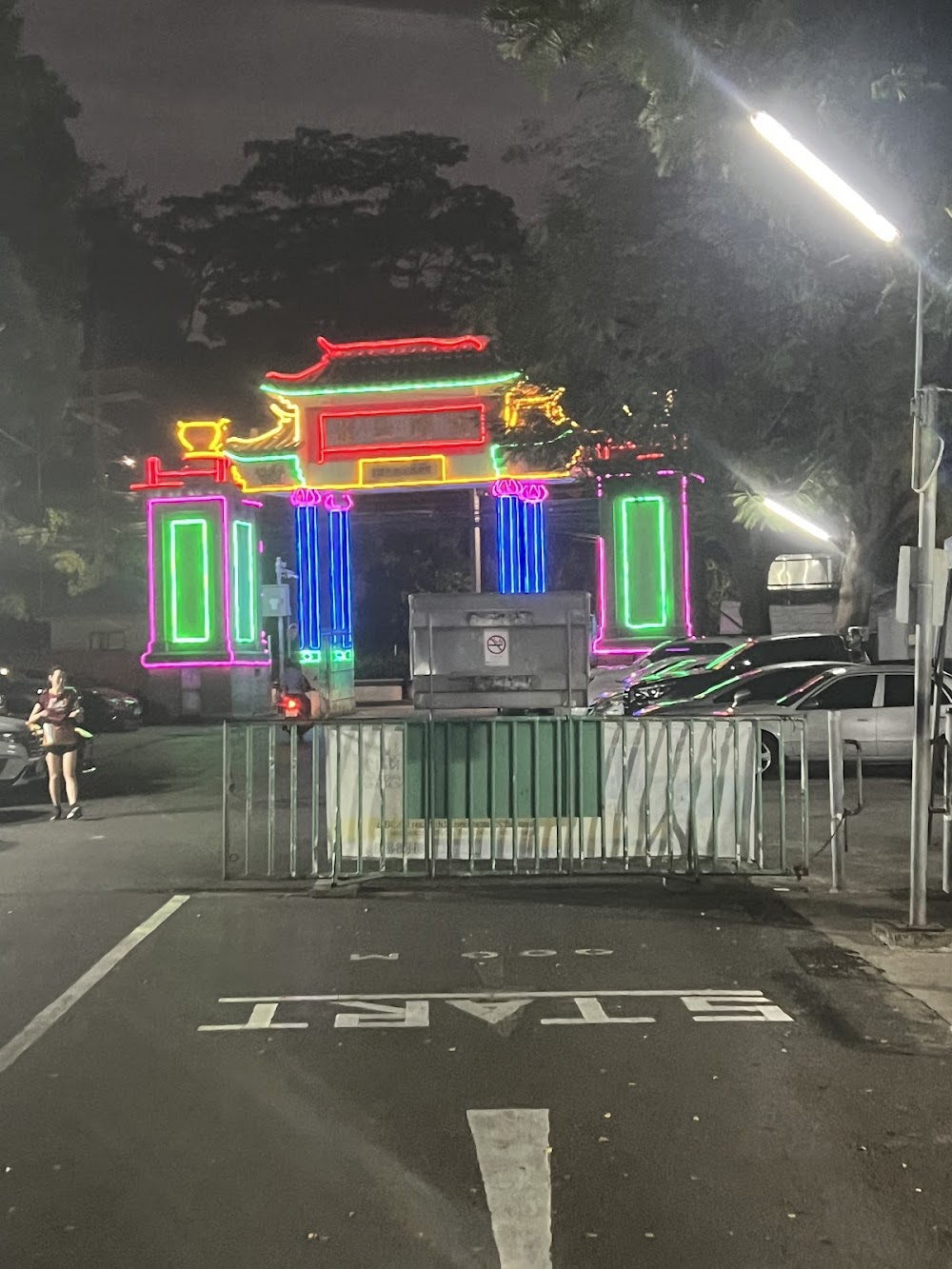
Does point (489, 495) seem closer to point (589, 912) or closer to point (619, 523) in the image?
point (619, 523)

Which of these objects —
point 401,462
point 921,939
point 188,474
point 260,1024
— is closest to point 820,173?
point 921,939

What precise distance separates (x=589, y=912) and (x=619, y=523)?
631 inches

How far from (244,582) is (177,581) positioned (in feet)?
4.59

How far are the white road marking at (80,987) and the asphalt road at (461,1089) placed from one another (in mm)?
21

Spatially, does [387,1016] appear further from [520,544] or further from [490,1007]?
[520,544]

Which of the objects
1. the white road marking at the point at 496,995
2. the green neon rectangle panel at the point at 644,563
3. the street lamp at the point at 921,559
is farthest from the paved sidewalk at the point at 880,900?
the green neon rectangle panel at the point at 644,563

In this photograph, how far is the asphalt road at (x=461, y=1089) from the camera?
13.8 feet

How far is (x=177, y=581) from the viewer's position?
→ 94.2 feet

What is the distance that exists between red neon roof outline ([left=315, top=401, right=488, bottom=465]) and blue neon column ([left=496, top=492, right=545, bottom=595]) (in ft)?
4.51

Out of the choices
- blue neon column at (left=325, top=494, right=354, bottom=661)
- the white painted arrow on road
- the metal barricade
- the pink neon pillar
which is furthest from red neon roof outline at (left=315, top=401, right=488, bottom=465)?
the white painted arrow on road

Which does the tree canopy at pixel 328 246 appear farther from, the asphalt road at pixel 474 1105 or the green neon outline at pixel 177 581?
the asphalt road at pixel 474 1105

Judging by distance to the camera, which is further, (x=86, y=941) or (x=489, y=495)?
(x=489, y=495)

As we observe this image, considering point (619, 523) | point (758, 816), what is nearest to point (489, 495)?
point (619, 523)

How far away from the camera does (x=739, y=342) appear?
15586 mm
